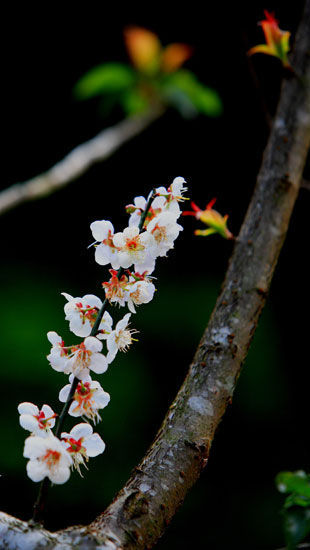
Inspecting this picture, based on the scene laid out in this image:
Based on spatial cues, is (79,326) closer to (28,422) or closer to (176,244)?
(28,422)

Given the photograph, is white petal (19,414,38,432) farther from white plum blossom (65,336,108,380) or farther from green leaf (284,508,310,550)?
green leaf (284,508,310,550)

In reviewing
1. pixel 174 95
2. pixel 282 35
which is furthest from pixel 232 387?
pixel 174 95

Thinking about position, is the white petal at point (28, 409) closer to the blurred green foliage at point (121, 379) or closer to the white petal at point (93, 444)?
the white petal at point (93, 444)

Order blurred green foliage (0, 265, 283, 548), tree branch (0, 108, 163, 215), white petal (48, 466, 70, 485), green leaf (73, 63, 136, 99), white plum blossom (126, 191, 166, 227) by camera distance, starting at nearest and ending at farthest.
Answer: white petal (48, 466, 70, 485) → white plum blossom (126, 191, 166, 227) → tree branch (0, 108, 163, 215) → green leaf (73, 63, 136, 99) → blurred green foliage (0, 265, 283, 548)

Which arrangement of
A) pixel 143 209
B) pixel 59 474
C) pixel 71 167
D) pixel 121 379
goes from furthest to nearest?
pixel 121 379 < pixel 71 167 < pixel 143 209 < pixel 59 474

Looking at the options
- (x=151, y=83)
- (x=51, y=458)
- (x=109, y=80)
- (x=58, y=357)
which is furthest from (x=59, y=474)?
(x=151, y=83)

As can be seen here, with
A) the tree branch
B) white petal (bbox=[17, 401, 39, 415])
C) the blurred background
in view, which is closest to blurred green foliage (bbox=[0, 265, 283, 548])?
the blurred background
